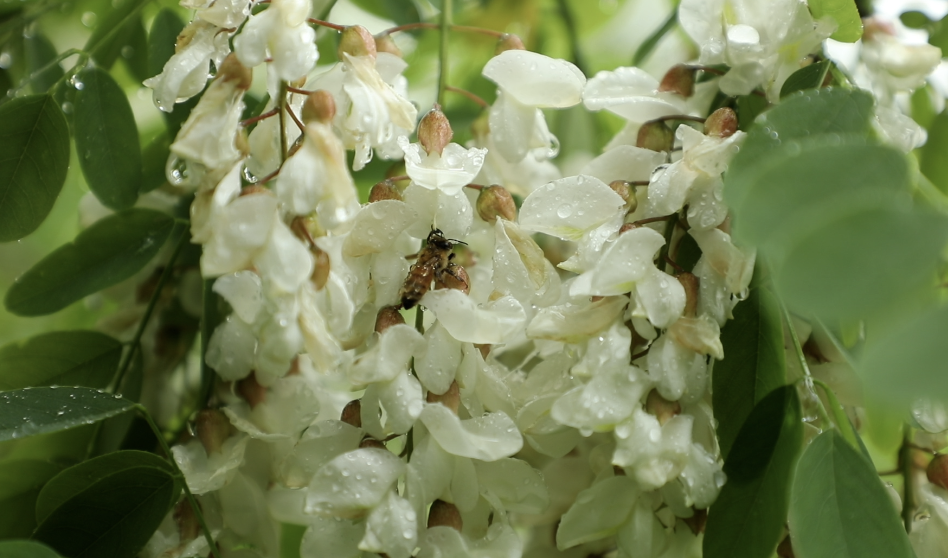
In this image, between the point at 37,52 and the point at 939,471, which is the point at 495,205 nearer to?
the point at 939,471

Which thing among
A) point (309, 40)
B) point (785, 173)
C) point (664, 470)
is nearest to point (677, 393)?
point (664, 470)

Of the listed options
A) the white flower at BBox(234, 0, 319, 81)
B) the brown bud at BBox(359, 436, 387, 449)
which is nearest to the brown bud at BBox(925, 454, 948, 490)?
the brown bud at BBox(359, 436, 387, 449)

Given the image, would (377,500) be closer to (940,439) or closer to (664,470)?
(664,470)

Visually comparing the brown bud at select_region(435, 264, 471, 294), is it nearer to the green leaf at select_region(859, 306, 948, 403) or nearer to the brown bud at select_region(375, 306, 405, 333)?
the brown bud at select_region(375, 306, 405, 333)

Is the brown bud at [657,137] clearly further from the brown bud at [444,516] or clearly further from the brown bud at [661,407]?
the brown bud at [444,516]

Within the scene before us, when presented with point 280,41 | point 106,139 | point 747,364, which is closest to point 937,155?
point 747,364

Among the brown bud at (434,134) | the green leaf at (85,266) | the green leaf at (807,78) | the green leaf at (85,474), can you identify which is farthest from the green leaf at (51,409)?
the green leaf at (807,78)

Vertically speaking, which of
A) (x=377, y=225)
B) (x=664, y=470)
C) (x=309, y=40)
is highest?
(x=309, y=40)
